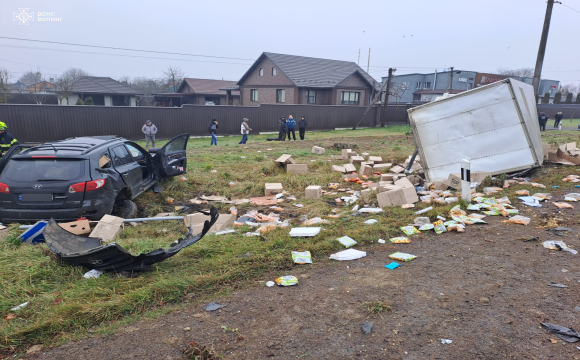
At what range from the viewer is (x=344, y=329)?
296 centimetres

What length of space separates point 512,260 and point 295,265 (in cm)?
249

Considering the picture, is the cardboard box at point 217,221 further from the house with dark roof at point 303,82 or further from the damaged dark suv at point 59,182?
the house with dark roof at point 303,82

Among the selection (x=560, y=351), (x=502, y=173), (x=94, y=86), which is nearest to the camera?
(x=560, y=351)

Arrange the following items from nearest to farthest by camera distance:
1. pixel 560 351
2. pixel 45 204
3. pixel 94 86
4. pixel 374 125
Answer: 1. pixel 560 351
2. pixel 45 204
3. pixel 374 125
4. pixel 94 86

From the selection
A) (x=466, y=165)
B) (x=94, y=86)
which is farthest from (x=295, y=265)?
(x=94, y=86)

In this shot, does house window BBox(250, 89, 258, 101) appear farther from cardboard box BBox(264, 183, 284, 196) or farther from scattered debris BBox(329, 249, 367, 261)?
scattered debris BBox(329, 249, 367, 261)

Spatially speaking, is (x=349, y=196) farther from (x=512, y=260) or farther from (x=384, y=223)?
(x=512, y=260)

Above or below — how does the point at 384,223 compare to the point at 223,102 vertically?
below

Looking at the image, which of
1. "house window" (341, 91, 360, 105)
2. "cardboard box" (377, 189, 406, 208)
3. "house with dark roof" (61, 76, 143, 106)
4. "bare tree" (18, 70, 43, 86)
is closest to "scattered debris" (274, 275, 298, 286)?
"cardboard box" (377, 189, 406, 208)

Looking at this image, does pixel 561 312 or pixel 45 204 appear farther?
pixel 45 204

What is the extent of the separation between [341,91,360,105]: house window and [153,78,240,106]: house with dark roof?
12681 mm

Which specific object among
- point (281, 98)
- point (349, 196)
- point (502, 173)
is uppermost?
point (281, 98)

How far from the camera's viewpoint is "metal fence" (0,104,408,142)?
60.6ft

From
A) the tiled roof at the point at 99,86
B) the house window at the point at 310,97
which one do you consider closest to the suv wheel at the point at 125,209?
the house window at the point at 310,97
